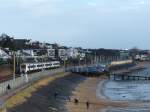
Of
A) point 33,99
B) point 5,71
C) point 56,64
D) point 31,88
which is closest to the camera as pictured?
point 33,99

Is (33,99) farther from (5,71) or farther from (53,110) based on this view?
(5,71)

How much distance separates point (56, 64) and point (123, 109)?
10375cm

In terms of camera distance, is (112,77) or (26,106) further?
(112,77)

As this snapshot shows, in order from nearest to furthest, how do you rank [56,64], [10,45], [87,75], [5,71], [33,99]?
[33,99]
[5,71]
[87,75]
[56,64]
[10,45]

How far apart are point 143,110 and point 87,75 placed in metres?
81.3

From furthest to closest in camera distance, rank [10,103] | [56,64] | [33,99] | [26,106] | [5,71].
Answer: [56,64] < [5,71] < [33,99] < [26,106] < [10,103]

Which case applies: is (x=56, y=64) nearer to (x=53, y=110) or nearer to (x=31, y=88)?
(x=31, y=88)

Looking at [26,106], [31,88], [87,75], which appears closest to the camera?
[26,106]

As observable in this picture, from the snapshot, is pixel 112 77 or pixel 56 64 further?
pixel 56 64

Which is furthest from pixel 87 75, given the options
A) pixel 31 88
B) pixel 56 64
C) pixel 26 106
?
pixel 26 106

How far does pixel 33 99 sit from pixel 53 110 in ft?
17.6

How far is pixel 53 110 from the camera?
49.3m

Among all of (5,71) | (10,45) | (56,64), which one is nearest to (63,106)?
(5,71)

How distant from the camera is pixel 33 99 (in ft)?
178
